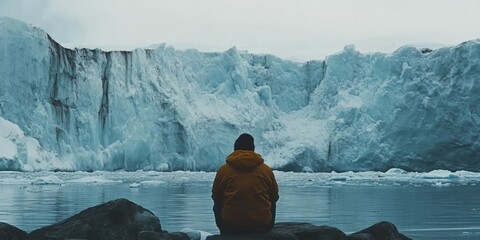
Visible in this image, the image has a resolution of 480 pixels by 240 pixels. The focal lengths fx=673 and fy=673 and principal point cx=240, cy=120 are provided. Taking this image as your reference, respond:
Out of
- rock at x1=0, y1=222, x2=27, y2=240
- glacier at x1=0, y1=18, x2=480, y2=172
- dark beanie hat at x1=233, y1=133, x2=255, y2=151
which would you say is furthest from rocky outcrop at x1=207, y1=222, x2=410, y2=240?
glacier at x1=0, y1=18, x2=480, y2=172

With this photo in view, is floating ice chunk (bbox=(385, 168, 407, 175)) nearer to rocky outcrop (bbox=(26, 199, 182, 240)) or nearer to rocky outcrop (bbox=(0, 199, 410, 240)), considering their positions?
rocky outcrop (bbox=(0, 199, 410, 240))

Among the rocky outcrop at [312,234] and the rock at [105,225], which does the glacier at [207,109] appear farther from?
the rocky outcrop at [312,234]

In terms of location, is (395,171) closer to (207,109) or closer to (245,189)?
(207,109)

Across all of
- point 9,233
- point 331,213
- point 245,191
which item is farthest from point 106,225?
point 331,213

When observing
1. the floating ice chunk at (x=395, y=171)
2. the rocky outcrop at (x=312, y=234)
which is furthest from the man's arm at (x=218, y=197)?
the floating ice chunk at (x=395, y=171)

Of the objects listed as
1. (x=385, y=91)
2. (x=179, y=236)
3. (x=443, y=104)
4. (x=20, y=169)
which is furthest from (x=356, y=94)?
(x=179, y=236)

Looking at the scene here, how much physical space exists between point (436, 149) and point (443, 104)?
2.19 m

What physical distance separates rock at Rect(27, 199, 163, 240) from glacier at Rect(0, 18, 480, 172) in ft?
76.7

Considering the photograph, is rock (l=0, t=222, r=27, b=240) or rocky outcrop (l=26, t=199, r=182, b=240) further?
rocky outcrop (l=26, t=199, r=182, b=240)

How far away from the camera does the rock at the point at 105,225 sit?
216 inches

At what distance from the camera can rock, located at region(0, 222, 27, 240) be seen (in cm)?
529

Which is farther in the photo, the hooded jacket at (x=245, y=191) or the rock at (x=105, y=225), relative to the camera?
the rock at (x=105, y=225)

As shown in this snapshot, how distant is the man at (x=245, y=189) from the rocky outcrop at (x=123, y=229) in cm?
102

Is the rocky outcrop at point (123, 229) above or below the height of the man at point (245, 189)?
below
